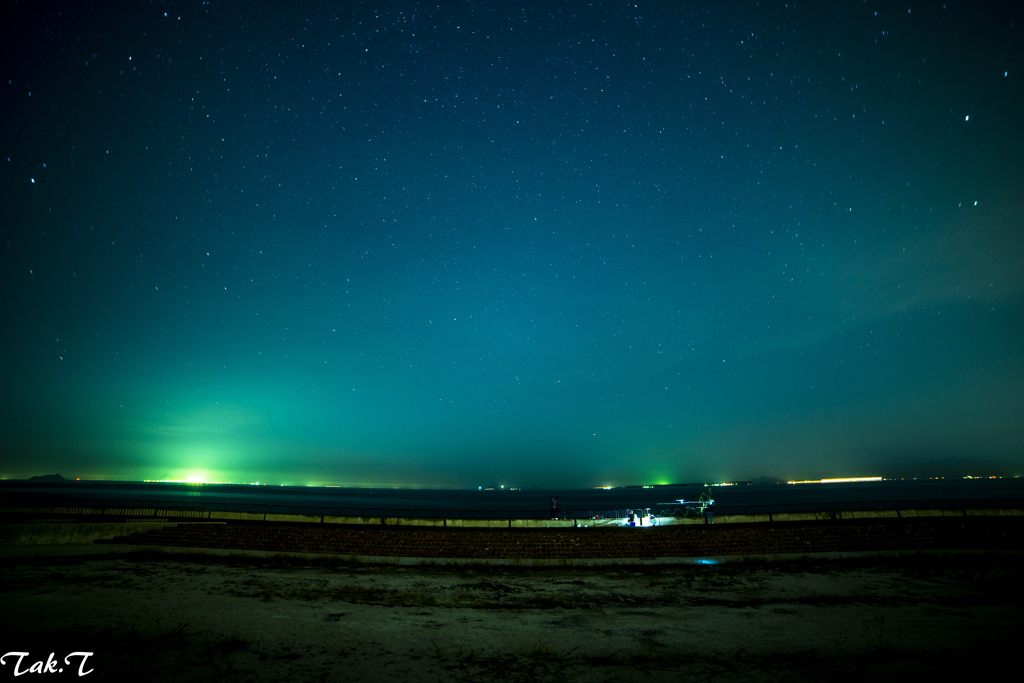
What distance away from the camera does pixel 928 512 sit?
2038cm

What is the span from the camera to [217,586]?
46.2 feet

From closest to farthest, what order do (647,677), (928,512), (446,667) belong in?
(647,677), (446,667), (928,512)

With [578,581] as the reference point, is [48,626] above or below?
above

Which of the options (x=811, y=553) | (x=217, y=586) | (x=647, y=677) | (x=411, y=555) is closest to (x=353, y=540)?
(x=411, y=555)

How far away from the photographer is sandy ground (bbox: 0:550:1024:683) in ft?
26.7

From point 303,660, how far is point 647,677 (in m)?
6.55

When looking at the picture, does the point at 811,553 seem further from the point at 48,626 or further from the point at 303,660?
the point at 48,626

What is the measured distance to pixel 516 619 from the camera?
1141 centimetres

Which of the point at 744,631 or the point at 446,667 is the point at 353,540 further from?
the point at 744,631

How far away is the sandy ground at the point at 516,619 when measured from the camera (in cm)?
814

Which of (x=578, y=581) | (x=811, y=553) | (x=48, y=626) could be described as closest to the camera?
(x=48, y=626)

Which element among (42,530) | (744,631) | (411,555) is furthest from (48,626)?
(744,631)

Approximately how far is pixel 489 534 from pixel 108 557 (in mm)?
15451

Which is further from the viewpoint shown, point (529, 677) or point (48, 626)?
point (48, 626)
